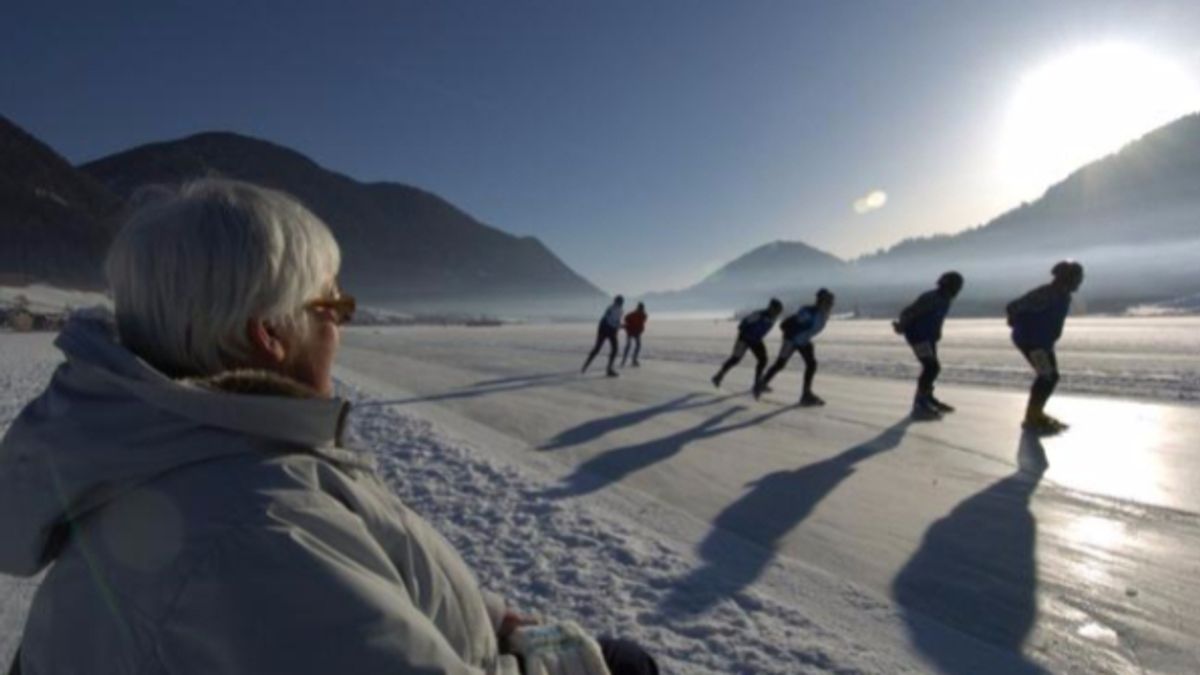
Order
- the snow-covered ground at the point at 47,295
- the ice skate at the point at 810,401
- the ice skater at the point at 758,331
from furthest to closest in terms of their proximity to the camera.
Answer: the snow-covered ground at the point at 47,295, the ice skater at the point at 758,331, the ice skate at the point at 810,401

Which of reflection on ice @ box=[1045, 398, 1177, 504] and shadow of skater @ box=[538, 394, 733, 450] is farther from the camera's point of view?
shadow of skater @ box=[538, 394, 733, 450]

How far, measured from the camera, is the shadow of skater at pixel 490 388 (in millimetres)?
11231

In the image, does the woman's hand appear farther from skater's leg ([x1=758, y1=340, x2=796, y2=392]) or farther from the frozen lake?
the frozen lake

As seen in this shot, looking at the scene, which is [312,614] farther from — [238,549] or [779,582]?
[779,582]

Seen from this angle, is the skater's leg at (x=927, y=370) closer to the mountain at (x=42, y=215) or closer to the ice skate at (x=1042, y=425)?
the ice skate at (x=1042, y=425)

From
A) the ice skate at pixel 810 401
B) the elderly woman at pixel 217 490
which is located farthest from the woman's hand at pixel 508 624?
the ice skate at pixel 810 401

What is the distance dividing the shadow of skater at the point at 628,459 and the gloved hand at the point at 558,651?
3.99m

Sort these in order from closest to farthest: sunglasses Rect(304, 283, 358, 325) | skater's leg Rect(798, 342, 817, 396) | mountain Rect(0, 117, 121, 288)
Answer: sunglasses Rect(304, 283, 358, 325) < skater's leg Rect(798, 342, 817, 396) < mountain Rect(0, 117, 121, 288)

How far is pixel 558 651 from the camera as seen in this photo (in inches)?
58.3

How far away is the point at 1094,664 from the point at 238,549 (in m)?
3.23

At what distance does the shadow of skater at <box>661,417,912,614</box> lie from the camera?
359 centimetres

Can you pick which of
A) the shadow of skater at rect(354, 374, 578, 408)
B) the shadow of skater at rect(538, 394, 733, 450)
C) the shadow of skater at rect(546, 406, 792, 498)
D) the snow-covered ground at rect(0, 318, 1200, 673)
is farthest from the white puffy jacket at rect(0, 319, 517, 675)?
the shadow of skater at rect(354, 374, 578, 408)

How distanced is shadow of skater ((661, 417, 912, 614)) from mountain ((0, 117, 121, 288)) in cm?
9973

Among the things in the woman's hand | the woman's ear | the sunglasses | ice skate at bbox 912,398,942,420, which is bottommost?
ice skate at bbox 912,398,942,420
